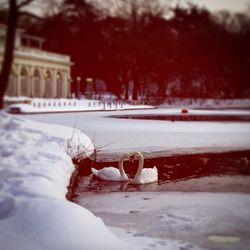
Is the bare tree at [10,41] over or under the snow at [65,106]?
over

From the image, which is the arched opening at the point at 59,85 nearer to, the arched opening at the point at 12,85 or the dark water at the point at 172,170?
the arched opening at the point at 12,85

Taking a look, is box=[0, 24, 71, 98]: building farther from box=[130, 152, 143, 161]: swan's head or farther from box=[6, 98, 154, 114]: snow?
box=[130, 152, 143, 161]: swan's head

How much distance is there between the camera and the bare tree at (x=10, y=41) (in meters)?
3.37

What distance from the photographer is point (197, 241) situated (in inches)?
136

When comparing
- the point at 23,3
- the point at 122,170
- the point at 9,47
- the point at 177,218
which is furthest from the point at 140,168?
the point at 23,3

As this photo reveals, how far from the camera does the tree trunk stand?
3.37m

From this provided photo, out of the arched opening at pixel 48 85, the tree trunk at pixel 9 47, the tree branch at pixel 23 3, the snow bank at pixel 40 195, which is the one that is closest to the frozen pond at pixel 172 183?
the snow bank at pixel 40 195

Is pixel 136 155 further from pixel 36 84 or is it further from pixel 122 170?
pixel 36 84

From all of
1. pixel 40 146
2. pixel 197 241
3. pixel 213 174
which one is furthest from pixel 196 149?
pixel 40 146

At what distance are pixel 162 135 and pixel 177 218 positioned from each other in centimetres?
61

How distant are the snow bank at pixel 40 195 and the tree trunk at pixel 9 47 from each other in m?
0.25

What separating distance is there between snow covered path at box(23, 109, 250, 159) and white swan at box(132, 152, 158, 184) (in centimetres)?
8

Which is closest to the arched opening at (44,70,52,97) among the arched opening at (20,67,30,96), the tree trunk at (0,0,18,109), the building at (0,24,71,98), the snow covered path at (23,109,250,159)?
the building at (0,24,71,98)

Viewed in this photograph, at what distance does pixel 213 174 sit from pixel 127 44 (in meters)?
1.13
